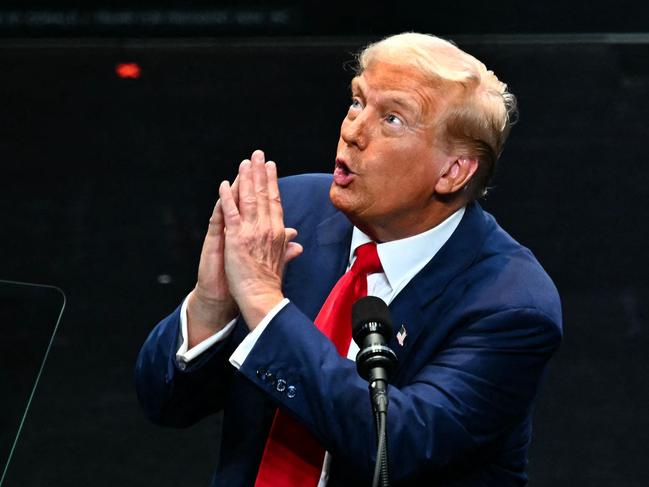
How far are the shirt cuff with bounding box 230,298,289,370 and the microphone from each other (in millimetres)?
191

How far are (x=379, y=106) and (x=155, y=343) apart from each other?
52 cm

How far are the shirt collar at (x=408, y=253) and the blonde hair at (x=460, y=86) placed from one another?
147 millimetres

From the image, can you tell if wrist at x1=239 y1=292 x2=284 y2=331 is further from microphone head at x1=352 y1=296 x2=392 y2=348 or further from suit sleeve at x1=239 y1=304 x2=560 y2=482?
microphone head at x1=352 y1=296 x2=392 y2=348

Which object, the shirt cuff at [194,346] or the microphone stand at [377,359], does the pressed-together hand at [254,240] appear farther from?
the microphone stand at [377,359]

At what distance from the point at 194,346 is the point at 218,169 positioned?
2.84 metres

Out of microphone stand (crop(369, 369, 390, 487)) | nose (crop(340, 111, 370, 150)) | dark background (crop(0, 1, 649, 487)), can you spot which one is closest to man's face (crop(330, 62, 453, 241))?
nose (crop(340, 111, 370, 150))

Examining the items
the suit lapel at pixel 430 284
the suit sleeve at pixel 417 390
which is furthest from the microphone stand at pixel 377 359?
the suit lapel at pixel 430 284

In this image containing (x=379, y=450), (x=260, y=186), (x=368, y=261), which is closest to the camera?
(x=379, y=450)

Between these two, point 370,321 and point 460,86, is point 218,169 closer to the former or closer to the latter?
point 460,86

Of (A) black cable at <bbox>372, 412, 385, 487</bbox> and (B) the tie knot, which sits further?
(B) the tie knot

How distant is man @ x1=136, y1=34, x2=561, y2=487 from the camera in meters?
2.14

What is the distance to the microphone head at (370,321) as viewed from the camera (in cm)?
195

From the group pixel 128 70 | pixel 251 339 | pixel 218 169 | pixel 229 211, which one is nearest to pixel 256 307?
pixel 251 339

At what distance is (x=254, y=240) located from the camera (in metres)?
2.19
